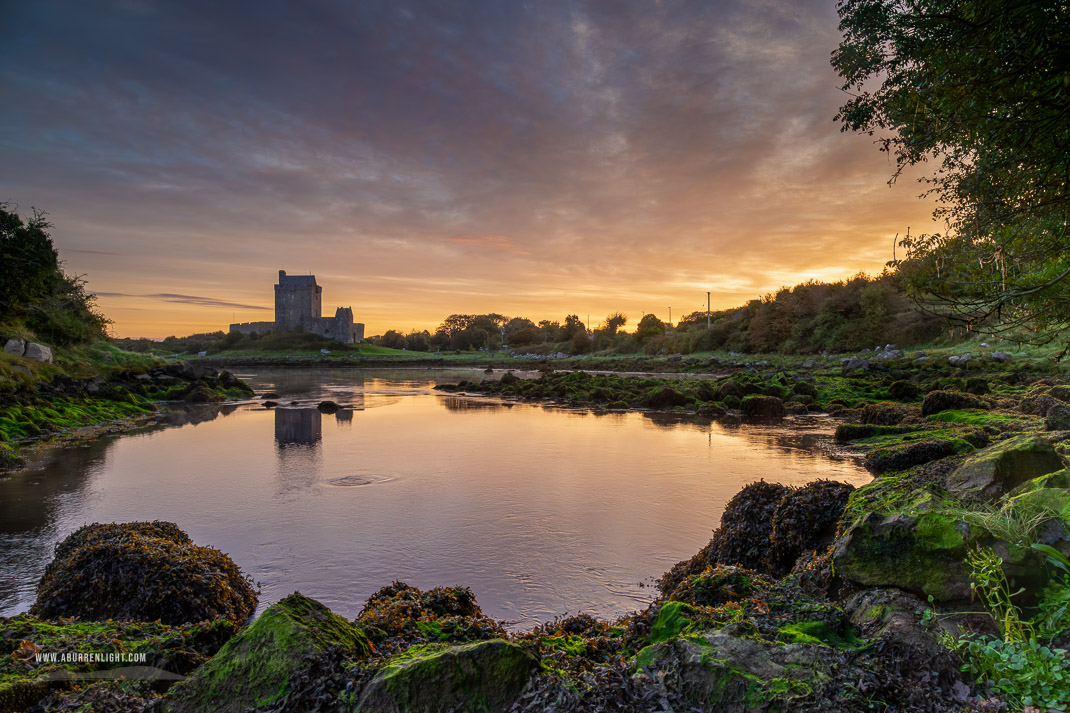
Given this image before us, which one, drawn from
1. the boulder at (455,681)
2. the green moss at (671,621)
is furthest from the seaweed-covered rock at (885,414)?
the boulder at (455,681)

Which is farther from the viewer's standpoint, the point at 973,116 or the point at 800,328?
the point at 800,328

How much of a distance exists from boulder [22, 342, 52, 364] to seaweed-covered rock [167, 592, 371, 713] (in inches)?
780

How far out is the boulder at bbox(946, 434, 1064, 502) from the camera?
409 centimetres

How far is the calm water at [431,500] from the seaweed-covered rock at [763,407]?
186 cm

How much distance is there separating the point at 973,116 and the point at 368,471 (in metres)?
9.57

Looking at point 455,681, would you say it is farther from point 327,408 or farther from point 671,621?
point 327,408

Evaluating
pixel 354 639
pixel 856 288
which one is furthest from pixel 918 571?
pixel 856 288

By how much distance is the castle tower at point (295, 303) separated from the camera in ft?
327

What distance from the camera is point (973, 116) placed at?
4926 millimetres

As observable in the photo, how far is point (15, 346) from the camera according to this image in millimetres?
16516

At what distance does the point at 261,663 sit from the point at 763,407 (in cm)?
1688

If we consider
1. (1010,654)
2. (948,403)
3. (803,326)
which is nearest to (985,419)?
(948,403)

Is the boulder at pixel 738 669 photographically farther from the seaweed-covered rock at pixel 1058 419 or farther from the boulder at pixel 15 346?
the boulder at pixel 15 346

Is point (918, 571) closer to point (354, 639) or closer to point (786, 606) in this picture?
point (786, 606)
